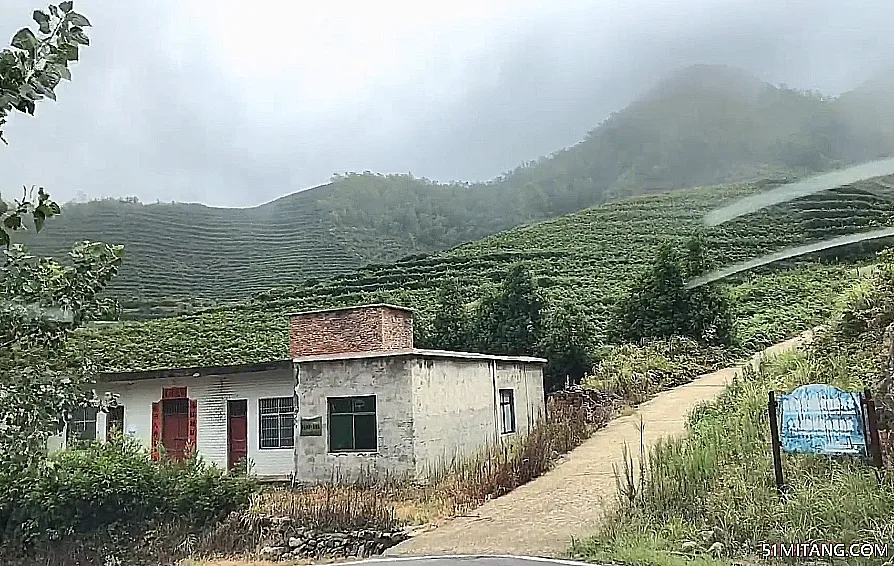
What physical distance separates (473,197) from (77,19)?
6906 mm

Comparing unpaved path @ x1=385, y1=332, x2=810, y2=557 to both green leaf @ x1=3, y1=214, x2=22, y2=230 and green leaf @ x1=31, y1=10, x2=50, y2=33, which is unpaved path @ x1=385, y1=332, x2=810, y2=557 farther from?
green leaf @ x1=31, y1=10, x2=50, y2=33

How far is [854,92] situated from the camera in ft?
17.5

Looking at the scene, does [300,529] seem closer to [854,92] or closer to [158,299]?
[158,299]

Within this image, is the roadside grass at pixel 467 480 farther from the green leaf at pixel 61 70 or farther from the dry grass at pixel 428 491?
the green leaf at pixel 61 70

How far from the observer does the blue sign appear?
8.06 m

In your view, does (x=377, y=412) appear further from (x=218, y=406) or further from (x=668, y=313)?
(x=668, y=313)

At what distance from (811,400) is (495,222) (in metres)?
4.30

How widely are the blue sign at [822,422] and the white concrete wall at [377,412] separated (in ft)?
25.3

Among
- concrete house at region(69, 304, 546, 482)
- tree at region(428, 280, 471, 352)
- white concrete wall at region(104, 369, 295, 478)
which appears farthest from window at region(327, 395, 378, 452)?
tree at region(428, 280, 471, 352)

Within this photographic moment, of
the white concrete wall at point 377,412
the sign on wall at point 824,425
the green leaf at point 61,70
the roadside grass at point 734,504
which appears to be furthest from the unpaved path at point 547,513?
the green leaf at point 61,70

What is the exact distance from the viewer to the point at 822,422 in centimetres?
826

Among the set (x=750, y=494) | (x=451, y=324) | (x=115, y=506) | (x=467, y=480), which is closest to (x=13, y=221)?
(x=750, y=494)

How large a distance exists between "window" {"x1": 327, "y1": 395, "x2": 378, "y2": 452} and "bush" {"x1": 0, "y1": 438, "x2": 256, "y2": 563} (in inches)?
156

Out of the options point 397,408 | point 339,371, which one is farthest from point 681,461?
point 339,371
